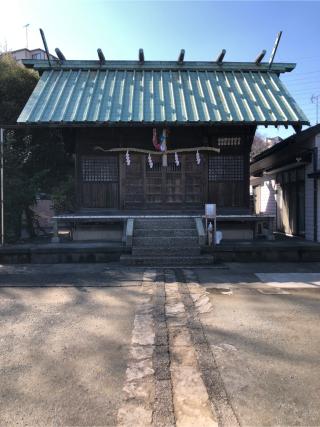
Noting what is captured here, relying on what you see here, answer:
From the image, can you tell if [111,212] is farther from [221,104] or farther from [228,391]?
[228,391]

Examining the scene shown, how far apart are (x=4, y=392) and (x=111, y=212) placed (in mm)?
9672

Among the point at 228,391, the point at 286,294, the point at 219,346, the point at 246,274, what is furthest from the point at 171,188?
the point at 228,391

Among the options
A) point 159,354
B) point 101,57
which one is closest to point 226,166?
point 101,57

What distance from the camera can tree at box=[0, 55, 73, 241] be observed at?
12648 millimetres

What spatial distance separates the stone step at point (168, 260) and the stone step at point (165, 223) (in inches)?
69.2

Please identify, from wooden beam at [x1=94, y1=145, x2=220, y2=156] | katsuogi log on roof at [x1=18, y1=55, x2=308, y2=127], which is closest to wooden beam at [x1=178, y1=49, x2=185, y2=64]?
katsuogi log on roof at [x1=18, y1=55, x2=308, y2=127]

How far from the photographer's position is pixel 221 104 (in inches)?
504

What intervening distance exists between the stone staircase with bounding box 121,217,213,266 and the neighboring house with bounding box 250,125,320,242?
13.8 feet

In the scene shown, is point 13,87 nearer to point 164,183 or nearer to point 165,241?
point 164,183

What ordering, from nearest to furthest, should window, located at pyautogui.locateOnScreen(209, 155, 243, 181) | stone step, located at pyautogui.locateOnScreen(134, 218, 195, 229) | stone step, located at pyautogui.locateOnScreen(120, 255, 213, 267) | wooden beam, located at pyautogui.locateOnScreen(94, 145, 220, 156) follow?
stone step, located at pyautogui.locateOnScreen(120, 255, 213, 267), stone step, located at pyautogui.locateOnScreen(134, 218, 195, 229), wooden beam, located at pyautogui.locateOnScreen(94, 145, 220, 156), window, located at pyautogui.locateOnScreen(209, 155, 243, 181)

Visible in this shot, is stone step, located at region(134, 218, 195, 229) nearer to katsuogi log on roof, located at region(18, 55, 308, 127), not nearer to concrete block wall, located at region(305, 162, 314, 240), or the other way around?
katsuogi log on roof, located at region(18, 55, 308, 127)

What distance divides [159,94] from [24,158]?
541 centimetres

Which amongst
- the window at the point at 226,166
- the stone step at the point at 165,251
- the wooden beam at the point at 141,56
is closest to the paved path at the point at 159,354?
the stone step at the point at 165,251

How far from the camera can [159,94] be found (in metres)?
13.4
